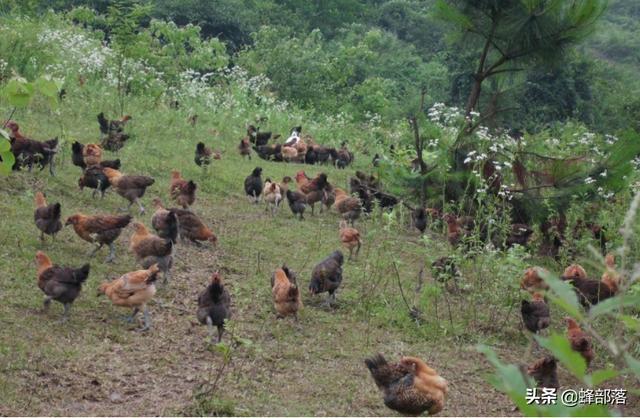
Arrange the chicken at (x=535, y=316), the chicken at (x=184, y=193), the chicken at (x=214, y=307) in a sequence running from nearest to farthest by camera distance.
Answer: the chicken at (x=214, y=307) → the chicken at (x=535, y=316) → the chicken at (x=184, y=193)

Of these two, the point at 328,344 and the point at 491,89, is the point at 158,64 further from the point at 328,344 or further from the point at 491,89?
the point at 328,344

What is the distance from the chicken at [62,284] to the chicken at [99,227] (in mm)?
1581

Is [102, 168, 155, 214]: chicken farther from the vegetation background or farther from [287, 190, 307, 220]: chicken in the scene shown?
[287, 190, 307, 220]: chicken

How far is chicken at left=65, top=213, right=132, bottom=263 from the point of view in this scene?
9180 millimetres

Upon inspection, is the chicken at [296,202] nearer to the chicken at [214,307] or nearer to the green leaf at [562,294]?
the chicken at [214,307]

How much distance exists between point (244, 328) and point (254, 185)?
587 centimetres

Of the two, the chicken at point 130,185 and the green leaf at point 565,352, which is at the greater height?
the green leaf at point 565,352

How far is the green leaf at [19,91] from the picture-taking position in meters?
4.27

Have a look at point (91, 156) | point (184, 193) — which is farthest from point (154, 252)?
point (91, 156)

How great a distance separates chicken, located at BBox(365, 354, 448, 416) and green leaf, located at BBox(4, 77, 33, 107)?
308cm

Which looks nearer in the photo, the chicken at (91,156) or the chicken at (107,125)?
the chicken at (91,156)

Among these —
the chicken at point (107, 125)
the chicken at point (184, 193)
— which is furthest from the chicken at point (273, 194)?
the chicken at point (107, 125)

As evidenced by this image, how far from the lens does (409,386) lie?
607 cm

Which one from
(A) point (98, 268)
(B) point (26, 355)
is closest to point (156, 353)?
(B) point (26, 355)
